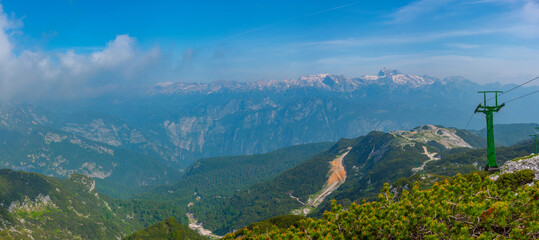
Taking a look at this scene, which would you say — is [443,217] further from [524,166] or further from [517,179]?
[524,166]

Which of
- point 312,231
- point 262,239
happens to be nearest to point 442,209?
point 312,231

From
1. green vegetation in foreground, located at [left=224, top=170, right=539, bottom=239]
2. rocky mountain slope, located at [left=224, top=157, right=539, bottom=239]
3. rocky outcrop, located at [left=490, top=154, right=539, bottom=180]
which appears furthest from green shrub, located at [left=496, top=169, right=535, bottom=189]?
green vegetation in foreground, located at [left=224, top=170, right=539, bottom=239]

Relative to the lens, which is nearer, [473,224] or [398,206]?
[473,224]

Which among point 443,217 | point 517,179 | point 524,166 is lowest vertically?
point 517,179

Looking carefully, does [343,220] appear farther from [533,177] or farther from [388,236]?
[533,177]

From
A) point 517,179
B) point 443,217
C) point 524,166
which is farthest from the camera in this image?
point 524,166

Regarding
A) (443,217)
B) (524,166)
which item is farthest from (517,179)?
(443,217)

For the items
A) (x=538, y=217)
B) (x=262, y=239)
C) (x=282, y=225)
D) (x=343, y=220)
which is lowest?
(x=282, y=225)

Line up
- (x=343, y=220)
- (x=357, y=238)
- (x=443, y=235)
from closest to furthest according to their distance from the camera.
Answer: (x=443, y=235) → (x=357, y=238) → (x=343, y=220)
